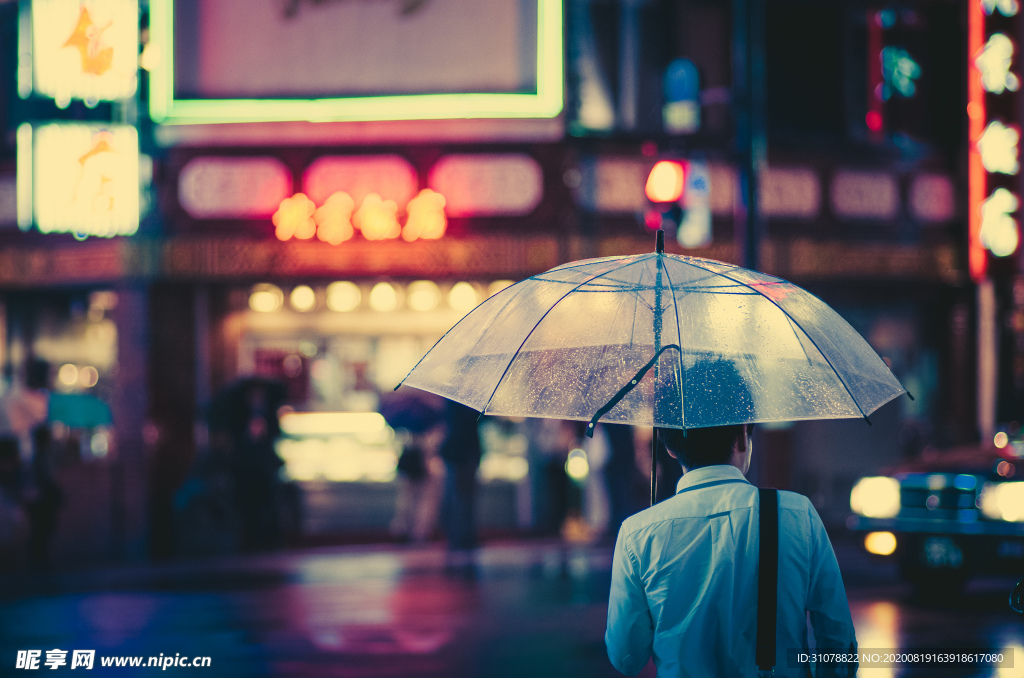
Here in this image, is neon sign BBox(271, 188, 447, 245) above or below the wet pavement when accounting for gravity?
above

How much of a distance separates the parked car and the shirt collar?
671 centimetres

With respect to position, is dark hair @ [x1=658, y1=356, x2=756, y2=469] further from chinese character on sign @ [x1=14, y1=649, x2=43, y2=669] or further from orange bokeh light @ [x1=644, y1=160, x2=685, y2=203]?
orange bokeh light @ [x1=644, y1=160, x2=685, y2=203]

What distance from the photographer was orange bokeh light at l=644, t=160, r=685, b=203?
10.1 metres

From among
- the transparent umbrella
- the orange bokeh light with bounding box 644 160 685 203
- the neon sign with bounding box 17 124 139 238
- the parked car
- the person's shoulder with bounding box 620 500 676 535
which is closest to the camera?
the person's shoulder with bounding box 620 500 676 535

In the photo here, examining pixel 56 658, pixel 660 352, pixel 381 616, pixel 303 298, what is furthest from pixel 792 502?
pixel 303 298

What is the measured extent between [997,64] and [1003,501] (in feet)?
26.8

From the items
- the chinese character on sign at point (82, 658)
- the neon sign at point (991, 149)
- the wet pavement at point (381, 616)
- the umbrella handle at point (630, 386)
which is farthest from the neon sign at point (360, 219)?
the umbrella handle at point (630, 386)

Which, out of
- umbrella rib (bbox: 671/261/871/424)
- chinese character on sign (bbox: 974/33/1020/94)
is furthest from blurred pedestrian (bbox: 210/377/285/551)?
chinese character on sign (bbox: 974/33/1020/94)

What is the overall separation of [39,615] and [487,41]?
332 inches

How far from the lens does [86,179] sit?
41.1ft

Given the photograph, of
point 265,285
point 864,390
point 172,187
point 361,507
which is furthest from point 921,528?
point 172,187

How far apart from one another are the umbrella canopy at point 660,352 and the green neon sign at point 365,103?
31.0ft

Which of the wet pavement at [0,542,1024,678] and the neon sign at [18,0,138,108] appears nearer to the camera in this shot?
the wet pavement at [0,542,1024,678]

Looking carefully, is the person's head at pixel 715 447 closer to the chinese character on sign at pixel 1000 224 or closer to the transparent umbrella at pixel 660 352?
the transparent umbrella at pixel 660 352
